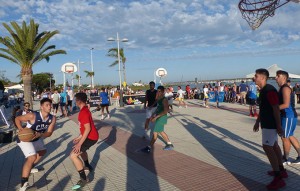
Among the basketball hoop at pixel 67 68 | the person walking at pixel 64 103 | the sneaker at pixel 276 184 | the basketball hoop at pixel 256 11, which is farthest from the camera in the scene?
the basketball hoop at pixel 67 68

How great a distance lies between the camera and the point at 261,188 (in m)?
4.64

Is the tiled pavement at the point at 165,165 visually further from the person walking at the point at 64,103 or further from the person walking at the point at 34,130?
the person walking at the point at 64,103

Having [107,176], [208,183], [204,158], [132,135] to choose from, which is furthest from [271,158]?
[132,135]

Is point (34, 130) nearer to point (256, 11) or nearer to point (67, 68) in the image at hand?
point (256, 11)

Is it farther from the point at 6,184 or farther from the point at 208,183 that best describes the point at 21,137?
the point at 208,183

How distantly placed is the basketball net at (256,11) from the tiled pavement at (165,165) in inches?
190

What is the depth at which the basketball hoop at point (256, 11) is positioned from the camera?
11.4 metres

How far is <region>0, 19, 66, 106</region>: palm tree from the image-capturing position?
18.6 metres

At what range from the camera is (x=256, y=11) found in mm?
12117

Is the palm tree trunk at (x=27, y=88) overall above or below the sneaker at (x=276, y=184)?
above

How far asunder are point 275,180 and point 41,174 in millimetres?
4244

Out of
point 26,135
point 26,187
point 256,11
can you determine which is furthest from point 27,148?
A: point 256,11

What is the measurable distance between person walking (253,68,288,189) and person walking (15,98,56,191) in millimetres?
3498

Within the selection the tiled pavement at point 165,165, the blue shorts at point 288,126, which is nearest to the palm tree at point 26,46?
the tiled pavement at point 165,165
